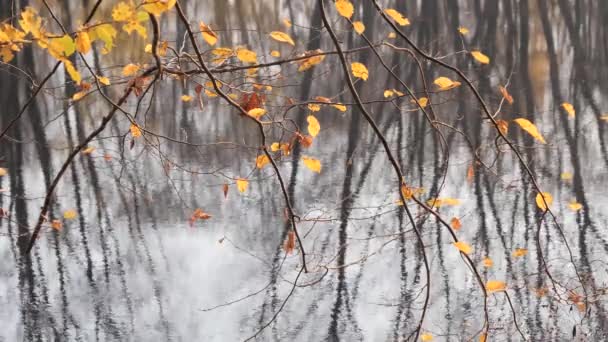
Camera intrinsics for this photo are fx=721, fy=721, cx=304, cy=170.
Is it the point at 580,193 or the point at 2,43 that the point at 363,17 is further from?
the point at 2,43

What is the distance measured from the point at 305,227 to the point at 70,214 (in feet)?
4.16

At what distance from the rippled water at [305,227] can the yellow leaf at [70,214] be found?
2.9 inches

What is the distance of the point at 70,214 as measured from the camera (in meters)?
3.88

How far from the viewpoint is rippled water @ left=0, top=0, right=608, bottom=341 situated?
296 centimetres

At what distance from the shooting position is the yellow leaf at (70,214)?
3836 millimetres

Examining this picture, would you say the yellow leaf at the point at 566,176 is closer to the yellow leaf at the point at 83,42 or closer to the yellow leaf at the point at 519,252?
the yellow leaf at the point at 519,252

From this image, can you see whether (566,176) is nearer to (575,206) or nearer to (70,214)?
(575,206)

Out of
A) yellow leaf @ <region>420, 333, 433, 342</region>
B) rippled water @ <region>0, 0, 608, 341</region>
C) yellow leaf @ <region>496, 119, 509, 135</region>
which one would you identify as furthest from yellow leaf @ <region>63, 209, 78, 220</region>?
yellow leaf @ <region>496, 119, 509, 135</region>

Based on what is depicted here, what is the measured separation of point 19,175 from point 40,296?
147cm

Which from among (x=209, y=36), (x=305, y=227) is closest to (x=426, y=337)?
(x=305, y=227)

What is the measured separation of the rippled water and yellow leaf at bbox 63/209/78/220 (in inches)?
2.9

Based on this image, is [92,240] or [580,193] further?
[580,193]

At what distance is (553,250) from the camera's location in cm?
344

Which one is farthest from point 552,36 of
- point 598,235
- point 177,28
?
point 598,235
